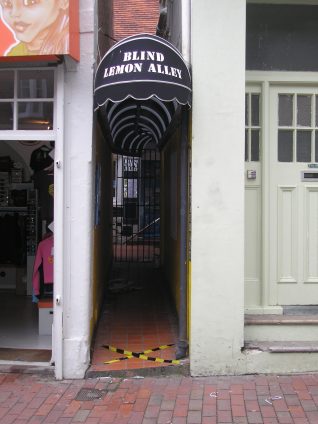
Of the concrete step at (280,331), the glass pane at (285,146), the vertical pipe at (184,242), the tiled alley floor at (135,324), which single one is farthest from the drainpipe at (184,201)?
the glass pane at (285,146)

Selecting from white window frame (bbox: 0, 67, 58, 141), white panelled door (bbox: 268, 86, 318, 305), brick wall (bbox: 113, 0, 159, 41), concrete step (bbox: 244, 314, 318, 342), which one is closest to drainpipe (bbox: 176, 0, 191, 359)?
concrete step (bbox: 244, 314, 318, 342)

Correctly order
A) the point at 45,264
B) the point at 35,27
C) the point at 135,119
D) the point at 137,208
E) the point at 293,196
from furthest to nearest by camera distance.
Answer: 1. the point at 137,208
2. the point at 135,119
3. the point at 45,264
4. the point at 293,196
5. the point at 35,27

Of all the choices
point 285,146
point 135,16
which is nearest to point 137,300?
point 285,146

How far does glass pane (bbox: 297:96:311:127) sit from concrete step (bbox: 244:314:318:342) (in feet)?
6.97

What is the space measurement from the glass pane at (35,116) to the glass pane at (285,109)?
2.46 meters

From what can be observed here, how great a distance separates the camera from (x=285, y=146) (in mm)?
5586

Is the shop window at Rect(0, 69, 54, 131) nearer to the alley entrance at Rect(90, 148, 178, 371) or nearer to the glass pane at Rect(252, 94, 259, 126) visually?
the glass pane at Rect(252, 94, 259, 126)

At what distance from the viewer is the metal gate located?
41.6ft

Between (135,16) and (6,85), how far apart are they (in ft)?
50.3

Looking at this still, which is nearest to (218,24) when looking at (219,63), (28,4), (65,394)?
(219,63)

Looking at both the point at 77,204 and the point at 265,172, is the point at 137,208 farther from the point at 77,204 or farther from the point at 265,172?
the point at 77,204

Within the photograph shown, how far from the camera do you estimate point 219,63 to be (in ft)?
16.4

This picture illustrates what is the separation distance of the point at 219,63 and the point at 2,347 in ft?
12.8

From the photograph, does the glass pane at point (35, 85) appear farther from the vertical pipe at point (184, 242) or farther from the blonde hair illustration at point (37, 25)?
the vertical pipe at point (184, 242)
